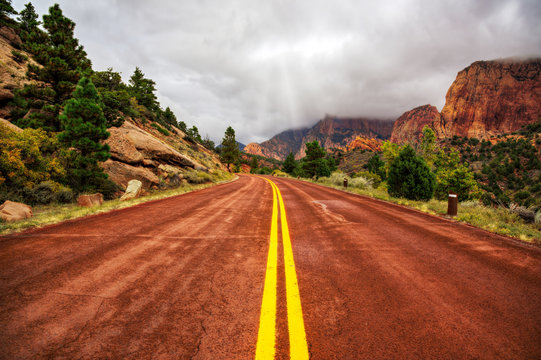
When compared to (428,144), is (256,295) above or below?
below

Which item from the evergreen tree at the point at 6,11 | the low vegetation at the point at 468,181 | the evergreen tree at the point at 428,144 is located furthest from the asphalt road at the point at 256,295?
the evergreen tree at the point at 6,11

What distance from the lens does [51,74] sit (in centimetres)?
1181

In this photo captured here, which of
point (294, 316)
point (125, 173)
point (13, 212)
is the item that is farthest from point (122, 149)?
point (294, 316)

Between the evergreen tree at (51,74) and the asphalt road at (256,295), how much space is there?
1161 centimetres

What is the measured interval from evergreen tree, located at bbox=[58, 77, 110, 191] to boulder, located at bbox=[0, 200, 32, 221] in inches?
154

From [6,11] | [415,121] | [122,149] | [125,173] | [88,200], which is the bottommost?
[88,200]

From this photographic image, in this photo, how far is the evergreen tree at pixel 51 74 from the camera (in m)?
11.3

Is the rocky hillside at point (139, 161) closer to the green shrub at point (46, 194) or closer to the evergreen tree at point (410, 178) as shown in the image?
the green shrub at point (46, 194)

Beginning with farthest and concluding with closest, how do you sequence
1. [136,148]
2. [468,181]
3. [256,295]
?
[468,181], [136,148], [256,295]

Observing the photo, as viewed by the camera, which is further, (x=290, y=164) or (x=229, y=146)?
(x=290, y=164)

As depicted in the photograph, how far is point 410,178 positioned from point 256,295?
1156 cm

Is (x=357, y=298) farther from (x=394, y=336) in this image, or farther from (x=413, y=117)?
(x=413, y=117)

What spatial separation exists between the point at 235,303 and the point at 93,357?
1115mm

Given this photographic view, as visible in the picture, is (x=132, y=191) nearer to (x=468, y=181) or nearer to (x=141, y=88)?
(x=468, y=181)
